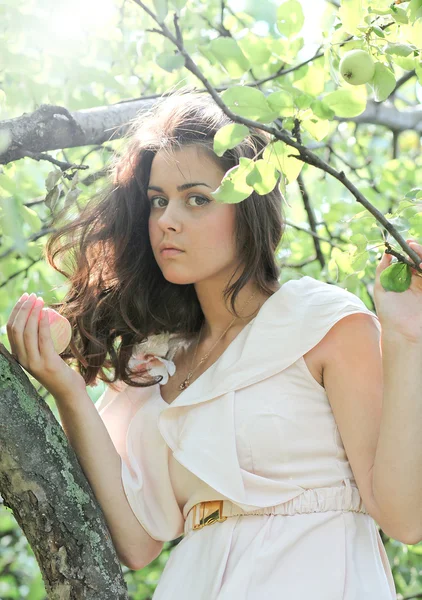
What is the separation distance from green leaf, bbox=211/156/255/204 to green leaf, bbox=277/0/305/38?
225mm

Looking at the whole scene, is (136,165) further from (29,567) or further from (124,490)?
(29,567)

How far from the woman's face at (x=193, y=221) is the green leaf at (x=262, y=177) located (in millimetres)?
601

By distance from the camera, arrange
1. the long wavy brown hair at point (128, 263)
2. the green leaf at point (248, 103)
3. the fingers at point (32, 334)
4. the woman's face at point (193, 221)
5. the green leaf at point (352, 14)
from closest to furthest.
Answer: the green leaf at point (248, 103), the green leaf at point (352, 14), the fingers at point (32, 334), the woman's face at point (193, 221), the long wavy brown hair at point (128, 263)

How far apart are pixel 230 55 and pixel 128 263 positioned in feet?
3.19

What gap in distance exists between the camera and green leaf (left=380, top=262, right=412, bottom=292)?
4.20 ft

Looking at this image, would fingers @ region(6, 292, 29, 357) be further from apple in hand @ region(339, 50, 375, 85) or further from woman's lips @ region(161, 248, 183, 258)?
apple in hand @ region(339, 50, 375, 85)

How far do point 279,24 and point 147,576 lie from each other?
9.68 ft

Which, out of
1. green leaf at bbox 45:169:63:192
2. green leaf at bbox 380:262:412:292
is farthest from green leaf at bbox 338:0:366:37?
green leaf at bbox 45:169:63:192

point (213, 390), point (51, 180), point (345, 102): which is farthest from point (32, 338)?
point (345, 102)

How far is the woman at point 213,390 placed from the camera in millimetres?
1575

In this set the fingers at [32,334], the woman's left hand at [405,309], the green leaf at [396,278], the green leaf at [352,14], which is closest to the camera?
the green leaf at [352,14]

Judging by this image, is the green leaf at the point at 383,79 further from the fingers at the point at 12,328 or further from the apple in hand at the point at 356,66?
the fingers at the point at 12,328

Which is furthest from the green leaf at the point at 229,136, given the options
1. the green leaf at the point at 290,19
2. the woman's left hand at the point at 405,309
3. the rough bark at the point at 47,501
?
the rough bark at the point at 47,501

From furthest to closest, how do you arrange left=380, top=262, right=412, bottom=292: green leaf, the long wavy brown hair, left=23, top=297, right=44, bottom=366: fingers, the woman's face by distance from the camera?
the long wavy brown hair, the woman's face, left=23, top=297, right=44, bottom=366: fingers, left=380, top=262, right=412, bottom=292: green leaf
